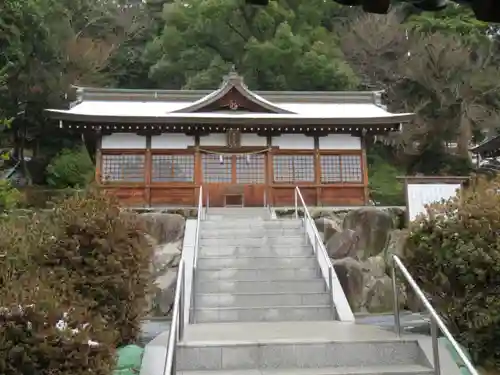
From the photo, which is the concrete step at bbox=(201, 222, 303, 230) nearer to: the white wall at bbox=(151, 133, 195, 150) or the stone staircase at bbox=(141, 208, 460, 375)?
the stone staircase at bbox=(141, 208, 460, 375)

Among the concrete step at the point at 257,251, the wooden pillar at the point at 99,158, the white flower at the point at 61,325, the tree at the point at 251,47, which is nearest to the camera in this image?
the white flower at the point at 61,325

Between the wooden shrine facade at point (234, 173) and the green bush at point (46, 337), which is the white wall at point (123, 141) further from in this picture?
the green bush at point (46, 337)

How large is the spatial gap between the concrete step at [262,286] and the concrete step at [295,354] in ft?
10.1

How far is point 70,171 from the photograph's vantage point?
22.4 metres

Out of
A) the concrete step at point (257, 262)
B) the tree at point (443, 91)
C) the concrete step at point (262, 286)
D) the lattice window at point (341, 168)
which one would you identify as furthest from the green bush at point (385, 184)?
the concrete step at point (262, 286)

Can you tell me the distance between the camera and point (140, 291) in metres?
6.48

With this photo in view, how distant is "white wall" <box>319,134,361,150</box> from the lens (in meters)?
18.5

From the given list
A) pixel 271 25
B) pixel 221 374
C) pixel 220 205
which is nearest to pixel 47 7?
pixel 271 25

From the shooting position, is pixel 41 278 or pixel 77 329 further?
pixel 41 278

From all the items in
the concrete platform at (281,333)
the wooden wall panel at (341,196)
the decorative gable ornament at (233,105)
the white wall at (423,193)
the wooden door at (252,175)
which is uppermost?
the decorative gable ornament at (233,105)

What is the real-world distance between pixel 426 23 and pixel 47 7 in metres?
20.6

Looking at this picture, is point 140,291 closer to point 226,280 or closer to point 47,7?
point 226,280

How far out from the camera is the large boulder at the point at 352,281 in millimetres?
11555

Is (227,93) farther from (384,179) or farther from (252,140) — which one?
(384,179)
